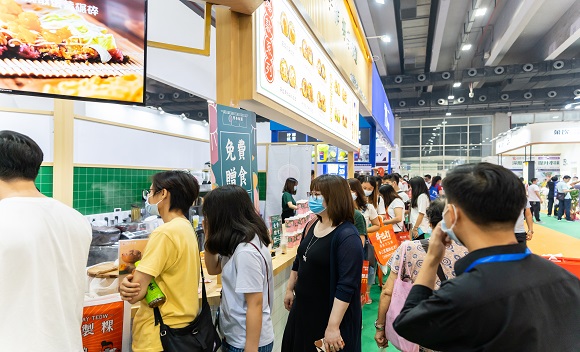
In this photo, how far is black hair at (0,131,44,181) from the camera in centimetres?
132

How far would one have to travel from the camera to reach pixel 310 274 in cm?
211

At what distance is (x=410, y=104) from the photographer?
17734mm

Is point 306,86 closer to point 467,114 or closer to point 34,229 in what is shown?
point 34,229

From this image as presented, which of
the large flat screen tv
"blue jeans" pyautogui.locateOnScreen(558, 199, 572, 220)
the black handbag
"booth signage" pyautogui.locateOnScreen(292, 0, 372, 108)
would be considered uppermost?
"booth signage" pyautogui.locateOnScreen(292, 0, 372, 108)

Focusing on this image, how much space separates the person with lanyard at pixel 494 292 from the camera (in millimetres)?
909

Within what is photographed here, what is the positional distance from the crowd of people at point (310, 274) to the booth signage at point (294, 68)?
0.99 meters

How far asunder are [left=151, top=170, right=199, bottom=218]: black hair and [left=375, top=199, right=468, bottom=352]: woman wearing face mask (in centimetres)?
117

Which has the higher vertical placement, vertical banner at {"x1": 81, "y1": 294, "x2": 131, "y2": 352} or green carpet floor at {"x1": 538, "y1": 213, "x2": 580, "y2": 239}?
vertical banner at {"x1": 81, "y1": 294, "x2": 131, "y2": 352}

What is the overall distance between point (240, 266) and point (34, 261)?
788 mm

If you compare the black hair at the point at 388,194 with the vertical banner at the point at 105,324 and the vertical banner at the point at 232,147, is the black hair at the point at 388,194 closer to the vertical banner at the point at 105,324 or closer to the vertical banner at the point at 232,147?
the vertical banner at the point at 232,147

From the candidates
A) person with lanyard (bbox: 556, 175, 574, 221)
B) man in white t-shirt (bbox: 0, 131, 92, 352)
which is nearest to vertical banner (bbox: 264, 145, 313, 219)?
man in white t-shirt (bbox: 0, 131, 92, 352)

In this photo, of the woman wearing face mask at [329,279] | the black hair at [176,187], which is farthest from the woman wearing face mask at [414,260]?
the black hair at [176,187]

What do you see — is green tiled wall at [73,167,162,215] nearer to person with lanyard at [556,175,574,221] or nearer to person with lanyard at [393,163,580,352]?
person with lanyard at [393,163,580,352]

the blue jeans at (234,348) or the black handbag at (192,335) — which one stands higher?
the black handbag at (192,335)
